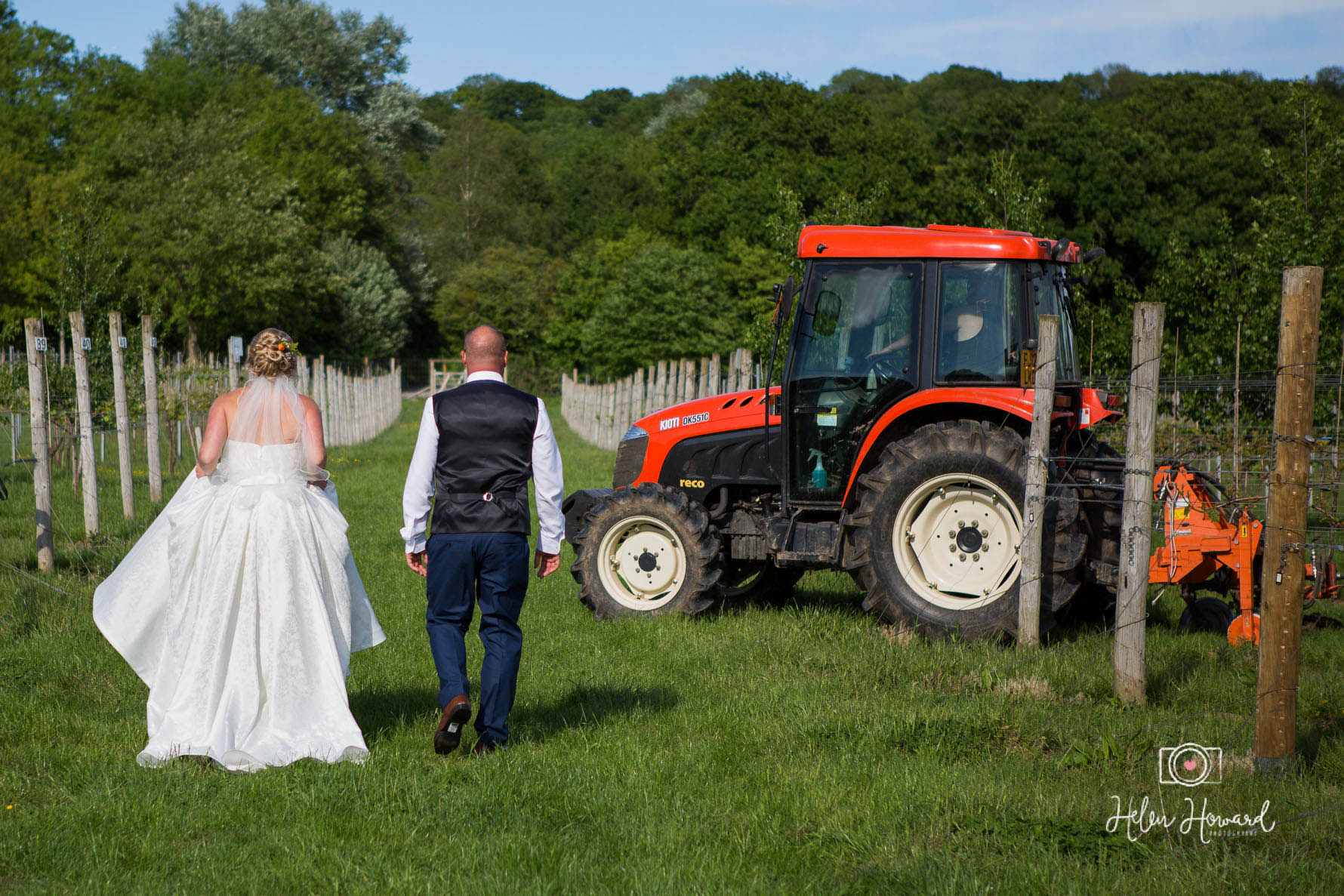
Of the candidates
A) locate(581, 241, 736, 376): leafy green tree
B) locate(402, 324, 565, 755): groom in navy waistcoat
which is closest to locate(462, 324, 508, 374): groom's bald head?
locate(402, 324, 565, 755): groom in navy waistcoat

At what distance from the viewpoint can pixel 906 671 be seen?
6.48m

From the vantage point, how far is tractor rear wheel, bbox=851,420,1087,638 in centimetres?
711

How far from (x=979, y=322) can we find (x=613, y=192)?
5989 centimetres

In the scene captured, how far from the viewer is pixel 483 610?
5.19m

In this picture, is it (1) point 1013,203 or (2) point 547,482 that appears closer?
(2) point 547,482

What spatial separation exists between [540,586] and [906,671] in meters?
3.87

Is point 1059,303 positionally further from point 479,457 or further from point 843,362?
point 479,457

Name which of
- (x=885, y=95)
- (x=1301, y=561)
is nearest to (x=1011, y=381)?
(x=1301, y=561)

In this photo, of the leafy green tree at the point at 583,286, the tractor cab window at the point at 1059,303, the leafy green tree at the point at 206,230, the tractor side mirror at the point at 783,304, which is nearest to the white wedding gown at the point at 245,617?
the tractor side mirror at the point at 783,304

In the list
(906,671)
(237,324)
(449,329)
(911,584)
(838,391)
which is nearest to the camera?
(906,671)

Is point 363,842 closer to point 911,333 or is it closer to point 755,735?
point 755,735

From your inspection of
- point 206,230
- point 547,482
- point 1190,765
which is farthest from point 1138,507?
point 206,230

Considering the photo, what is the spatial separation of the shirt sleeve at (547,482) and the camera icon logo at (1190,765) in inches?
104

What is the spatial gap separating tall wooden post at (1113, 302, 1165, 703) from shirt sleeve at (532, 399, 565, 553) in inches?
108
